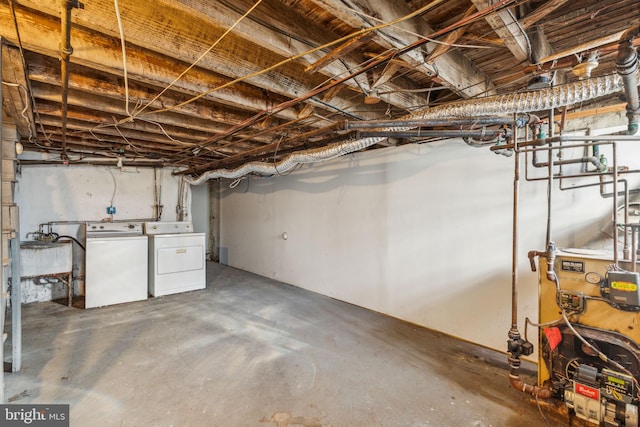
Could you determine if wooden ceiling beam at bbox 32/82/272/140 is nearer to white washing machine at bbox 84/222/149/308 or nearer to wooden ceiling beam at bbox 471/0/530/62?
white washing machine at bbox 84/222/149/308

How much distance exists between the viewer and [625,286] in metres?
1.38

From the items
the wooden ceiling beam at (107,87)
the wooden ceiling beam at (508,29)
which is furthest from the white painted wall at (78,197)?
the wooden ceiling beam at (508,29)

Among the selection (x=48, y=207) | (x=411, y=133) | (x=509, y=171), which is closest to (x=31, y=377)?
(x=48, y=207)

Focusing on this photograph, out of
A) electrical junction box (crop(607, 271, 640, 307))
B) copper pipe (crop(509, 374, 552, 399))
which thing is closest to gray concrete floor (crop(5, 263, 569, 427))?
copper pipe (crop(509, 374, 552, 399))

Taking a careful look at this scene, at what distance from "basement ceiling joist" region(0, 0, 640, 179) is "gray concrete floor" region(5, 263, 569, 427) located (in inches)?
72.9

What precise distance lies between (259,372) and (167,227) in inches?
125

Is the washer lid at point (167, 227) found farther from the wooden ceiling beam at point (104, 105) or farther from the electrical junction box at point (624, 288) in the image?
the electrical junction box at point (624, 288)

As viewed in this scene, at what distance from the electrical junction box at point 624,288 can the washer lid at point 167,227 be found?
492cm

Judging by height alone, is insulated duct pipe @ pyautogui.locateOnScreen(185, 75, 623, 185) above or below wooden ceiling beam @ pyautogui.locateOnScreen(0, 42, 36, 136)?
below

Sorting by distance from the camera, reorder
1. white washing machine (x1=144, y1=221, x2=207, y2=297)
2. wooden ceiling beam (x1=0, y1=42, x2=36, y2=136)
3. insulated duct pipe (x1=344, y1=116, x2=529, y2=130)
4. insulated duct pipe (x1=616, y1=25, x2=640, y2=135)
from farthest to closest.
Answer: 1. white washing machine (x1=144, y1=221, x2=207, y2=297)
2. insulated duct pipe (x1=344, y1=116, x2=529, y2=130)
3. wooden ceiling beam (x1=0, y1=42, x2=36, y2=136)
4. insulated duct pipe (x1=616, y1=25, x2=640, y2=135)

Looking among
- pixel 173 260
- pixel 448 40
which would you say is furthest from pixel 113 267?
pixel 448 40

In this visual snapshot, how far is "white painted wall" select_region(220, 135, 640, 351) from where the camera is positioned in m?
2.19

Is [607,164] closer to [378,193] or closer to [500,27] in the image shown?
[500,27]

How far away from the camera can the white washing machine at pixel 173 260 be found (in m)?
3.81
